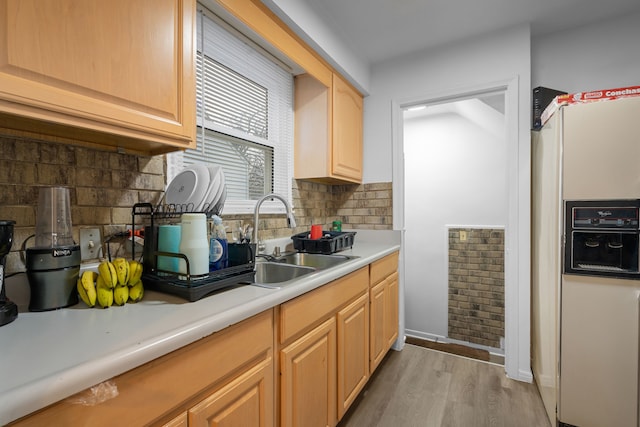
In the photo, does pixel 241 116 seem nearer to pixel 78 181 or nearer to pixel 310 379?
pixel 78 181

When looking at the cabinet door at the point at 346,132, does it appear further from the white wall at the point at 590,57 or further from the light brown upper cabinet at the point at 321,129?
the white wall at the point at 590,57

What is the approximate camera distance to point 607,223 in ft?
4.80

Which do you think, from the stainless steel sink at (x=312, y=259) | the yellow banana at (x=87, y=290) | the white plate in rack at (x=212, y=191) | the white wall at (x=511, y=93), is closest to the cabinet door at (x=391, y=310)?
the stainless steel sink at (x=312, y=259)

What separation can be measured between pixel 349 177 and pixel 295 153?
0.47 m

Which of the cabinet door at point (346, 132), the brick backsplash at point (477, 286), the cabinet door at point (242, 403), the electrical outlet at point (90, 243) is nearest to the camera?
the cabinet door at point (242, 403)

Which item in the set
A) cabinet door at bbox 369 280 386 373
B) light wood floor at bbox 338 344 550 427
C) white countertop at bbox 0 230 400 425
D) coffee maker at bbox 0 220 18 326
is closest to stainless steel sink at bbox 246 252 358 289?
cabinet door at bbox 369 280 386 373

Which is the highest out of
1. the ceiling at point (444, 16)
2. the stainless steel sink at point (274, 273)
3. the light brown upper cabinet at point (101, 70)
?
the ceiling at point (444, 16)

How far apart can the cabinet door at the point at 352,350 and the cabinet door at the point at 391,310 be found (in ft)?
1.27

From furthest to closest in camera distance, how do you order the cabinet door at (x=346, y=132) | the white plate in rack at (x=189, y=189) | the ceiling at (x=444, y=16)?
1. the cabinet door at (x=346, y=132)
2. the ceiling at (x=444, y=16)
3. the white plate in rack at (x=189, y=189)

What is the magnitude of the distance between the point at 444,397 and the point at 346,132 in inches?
75.9

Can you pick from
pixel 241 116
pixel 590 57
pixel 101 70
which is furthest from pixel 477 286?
pixel 101 70

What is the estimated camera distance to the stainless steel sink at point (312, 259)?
1775mm

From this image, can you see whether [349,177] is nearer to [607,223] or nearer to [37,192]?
[607,223]

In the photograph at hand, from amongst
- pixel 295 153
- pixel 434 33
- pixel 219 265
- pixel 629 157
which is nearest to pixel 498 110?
pixel 434 33
